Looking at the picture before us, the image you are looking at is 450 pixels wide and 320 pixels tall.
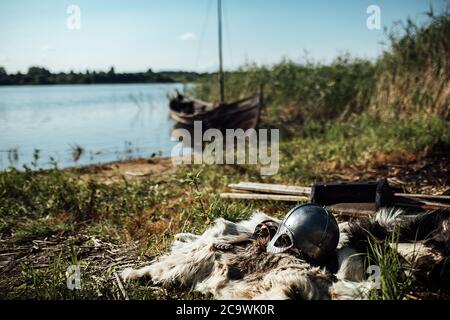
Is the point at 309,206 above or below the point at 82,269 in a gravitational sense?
above

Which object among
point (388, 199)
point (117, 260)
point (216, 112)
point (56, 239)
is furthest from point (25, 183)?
point (216, 112)

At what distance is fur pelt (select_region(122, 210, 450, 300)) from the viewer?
9.45 ft

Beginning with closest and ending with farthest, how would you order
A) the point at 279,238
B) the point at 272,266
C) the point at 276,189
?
the point at 272,266 → the point at 279,238 → the point at 276,189

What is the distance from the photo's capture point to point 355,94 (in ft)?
46.9

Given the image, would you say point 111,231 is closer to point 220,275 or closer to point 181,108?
point 220,275

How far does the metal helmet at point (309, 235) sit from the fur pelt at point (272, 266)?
0.08 metres

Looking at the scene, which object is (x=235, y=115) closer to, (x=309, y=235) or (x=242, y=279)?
(x=309, y=235)

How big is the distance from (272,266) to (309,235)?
1.19ft

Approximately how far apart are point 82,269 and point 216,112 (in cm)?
1037

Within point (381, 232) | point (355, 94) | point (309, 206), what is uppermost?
point (355, 94)

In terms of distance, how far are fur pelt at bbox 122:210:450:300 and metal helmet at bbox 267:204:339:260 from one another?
0.08 meters

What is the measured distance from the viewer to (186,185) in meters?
6.67

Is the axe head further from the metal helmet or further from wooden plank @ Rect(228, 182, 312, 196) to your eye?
the metal helmet

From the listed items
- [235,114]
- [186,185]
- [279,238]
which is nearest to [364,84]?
[235,114]
